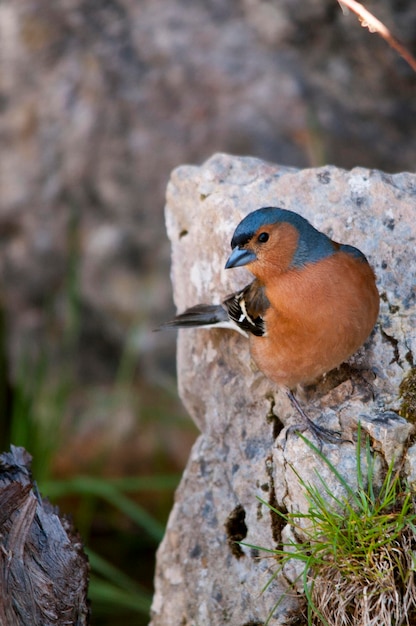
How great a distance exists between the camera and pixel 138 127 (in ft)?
20.3

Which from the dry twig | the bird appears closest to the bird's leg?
the bird

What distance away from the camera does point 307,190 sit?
3.79m

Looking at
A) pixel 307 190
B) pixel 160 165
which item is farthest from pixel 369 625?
pixel 160 165

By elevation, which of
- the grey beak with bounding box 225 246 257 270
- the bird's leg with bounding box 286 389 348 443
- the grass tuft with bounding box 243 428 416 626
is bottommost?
the grass tuft with bounding box 243 428 416 626

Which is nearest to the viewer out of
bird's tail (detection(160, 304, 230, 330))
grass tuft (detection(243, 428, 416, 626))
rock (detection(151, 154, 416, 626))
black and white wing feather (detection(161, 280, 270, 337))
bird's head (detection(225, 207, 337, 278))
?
grass tuft (detection(243, 428, 416, 626))

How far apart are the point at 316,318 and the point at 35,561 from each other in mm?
1330

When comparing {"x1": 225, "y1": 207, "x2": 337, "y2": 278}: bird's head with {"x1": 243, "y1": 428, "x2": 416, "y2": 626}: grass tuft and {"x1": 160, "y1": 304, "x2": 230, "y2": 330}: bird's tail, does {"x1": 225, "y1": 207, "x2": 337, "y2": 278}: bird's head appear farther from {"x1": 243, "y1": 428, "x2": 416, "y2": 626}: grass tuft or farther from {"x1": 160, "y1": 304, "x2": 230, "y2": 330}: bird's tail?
{"x1": 243, "y1": 428, "x2": 416, "y2": 626}: grass tuft

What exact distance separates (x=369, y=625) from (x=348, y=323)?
1.05 m

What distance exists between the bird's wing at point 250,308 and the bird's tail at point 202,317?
0.05m

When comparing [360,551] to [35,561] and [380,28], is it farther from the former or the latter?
[380,28]

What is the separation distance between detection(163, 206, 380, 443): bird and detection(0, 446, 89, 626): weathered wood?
95 cm

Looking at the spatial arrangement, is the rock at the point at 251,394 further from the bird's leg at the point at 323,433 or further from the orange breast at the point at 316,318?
the orange breast at the point at 316,318

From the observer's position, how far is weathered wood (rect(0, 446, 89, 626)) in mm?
2807

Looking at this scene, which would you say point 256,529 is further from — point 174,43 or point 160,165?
point 174,43
